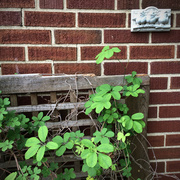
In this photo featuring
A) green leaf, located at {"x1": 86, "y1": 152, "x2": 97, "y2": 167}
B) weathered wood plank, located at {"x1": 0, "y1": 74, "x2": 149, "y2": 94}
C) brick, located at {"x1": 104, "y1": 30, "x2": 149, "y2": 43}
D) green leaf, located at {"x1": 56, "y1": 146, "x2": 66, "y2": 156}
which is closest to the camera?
green leaf, located at {"x1": 86, "y1": 152, "x2": 97, "y2": 167}

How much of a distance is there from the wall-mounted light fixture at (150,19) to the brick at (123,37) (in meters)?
0.03

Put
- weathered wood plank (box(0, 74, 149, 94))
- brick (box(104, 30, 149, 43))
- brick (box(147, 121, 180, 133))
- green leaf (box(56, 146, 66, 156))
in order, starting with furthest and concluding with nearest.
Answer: brick (box(147, 121, 180, 133)) → brick (box(104, 30, 149, 43)) → weathered wood plank (box(0, 74, 149, 94)) → green leaf (box(56, 146, 66, 156))

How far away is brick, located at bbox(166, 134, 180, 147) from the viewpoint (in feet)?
3.68

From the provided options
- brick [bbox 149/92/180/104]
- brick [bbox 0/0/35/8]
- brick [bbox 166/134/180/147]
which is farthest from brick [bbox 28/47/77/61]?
brick [bbox 166/134/180/147]

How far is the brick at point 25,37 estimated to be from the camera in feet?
3.03

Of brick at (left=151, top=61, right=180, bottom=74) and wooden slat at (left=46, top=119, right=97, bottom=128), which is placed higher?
brick at (left=151, top=61, right=180, bottom=74)

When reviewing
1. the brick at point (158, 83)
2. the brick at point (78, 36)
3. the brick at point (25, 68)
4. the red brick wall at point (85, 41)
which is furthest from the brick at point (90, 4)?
the brick at point (158, 83)

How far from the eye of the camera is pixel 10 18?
911 millimetres

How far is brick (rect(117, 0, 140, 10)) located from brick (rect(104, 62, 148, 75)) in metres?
0.34

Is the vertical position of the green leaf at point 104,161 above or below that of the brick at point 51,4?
below

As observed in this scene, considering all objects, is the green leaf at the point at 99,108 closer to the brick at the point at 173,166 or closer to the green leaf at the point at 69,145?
the green leaf at the point at 69,145

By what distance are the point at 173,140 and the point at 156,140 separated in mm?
132

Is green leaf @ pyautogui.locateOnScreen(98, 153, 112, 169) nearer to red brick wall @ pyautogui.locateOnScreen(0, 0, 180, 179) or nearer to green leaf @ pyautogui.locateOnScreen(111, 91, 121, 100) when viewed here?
green leaf @ pyautogui.locateOnScreen(111, 91, 121, 100)

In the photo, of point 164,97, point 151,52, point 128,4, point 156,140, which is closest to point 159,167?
point 156,140
